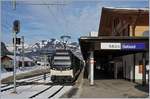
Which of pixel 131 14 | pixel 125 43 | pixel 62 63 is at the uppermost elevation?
pixel 131 14

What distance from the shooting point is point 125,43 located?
26781mm

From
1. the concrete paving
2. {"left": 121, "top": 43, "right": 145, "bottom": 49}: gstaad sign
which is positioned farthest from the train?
{"left": 121, "top": 43, "right": 145, "bottom": 49}: gstaad sign

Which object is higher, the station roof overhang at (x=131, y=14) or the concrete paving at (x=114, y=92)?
the station roof overhang at (x=131, y=14)

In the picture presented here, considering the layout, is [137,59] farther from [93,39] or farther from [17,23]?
[17,23]

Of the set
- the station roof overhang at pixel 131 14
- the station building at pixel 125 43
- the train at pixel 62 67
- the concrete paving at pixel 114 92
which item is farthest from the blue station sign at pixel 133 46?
the station roof overhang at pixel 131 14

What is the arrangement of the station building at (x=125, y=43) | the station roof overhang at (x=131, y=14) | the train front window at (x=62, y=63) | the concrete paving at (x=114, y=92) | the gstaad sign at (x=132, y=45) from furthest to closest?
the station roof overhang at (x=131, y=14) → the train front window at (x=62, y=63) → the station building at (x=125, y=43) → the gstaad sign at (x=132, y=45) → the concrete paving at (x=114, y=92)

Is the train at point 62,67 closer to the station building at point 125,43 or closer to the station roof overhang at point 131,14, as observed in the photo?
the station building at point 125,43

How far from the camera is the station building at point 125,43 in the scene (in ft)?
87.9

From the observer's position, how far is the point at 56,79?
109 ft

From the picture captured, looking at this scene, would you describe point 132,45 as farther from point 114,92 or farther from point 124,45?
point 114,92

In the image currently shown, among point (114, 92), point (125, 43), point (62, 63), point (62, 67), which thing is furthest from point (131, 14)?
point (114, 92)

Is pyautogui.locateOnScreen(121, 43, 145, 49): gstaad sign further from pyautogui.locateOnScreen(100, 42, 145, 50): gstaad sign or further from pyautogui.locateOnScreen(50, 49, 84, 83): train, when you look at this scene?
pyautogui.locateOnScreen(50, 49, 84, 83): train

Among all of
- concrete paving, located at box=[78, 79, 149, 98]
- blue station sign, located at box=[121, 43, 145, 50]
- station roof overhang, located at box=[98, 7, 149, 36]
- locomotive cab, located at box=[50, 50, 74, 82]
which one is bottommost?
concrete paving, located at box=[78, 79, 149, 98]

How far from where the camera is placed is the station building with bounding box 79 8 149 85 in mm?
26781
